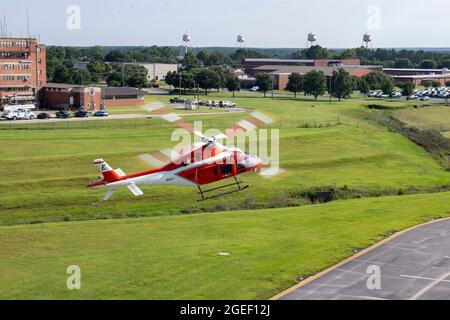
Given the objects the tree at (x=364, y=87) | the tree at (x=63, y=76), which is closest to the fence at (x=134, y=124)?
the tree at (x=364, y=87)

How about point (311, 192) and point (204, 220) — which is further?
point (311, 192)

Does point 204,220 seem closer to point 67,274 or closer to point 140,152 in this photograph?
point 67,274

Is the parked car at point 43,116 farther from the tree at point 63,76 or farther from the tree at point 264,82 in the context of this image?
the tree at point 264,82

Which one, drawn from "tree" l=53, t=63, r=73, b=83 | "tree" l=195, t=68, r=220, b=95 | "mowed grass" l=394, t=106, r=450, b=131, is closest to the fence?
"mowed grass" l=394, t=106, r=450, b=131

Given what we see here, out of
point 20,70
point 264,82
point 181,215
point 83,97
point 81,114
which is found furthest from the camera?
point 264,82

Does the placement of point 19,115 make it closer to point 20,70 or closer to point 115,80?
point 20,70

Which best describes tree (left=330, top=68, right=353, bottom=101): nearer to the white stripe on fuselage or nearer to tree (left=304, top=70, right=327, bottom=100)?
tree (left=304, top=70, right=327, bottom=100)

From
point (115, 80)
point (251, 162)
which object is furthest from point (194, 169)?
point (115, 80)
